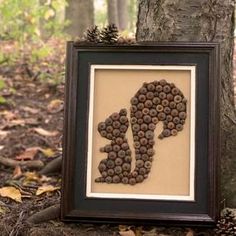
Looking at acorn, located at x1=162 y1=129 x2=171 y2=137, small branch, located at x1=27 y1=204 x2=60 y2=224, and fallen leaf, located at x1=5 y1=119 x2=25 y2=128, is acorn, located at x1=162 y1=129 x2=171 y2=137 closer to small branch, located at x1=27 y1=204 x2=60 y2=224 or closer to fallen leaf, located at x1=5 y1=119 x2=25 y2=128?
small branch, located at x1=27 y1=204 x2=60 y2=224

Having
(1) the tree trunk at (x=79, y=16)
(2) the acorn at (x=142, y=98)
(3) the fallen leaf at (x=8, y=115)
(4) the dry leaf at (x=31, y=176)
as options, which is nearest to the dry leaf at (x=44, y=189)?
(4) the dry leaf at (x=31, y=176)

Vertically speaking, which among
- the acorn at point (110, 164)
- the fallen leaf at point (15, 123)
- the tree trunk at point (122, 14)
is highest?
the tree trunk at point (122, 14)

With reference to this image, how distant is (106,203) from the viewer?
6.81ft

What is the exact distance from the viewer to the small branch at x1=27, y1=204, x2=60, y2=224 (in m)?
2.18

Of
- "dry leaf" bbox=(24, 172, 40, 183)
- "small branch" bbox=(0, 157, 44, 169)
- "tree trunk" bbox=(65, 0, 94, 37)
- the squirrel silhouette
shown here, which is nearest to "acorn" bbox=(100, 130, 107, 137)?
the squirrel silhouette

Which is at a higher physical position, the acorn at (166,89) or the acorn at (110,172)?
the acorn at (166,89)

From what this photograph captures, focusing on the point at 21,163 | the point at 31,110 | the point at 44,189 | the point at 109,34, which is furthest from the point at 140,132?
the point at 31,110

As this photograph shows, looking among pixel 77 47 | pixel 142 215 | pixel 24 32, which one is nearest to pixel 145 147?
pixel 142 215

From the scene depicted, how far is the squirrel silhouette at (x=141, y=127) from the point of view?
2090mm

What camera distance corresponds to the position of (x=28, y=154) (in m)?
3.37

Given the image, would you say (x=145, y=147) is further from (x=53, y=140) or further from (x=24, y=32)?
(x=24, y=32)

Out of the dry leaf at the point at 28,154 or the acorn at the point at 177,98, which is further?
the dry leaf at the point at 28,154

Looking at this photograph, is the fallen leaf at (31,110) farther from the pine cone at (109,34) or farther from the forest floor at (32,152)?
the pine cone at (109,34)

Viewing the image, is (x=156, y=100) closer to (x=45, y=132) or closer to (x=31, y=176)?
(x=31, y=176)
